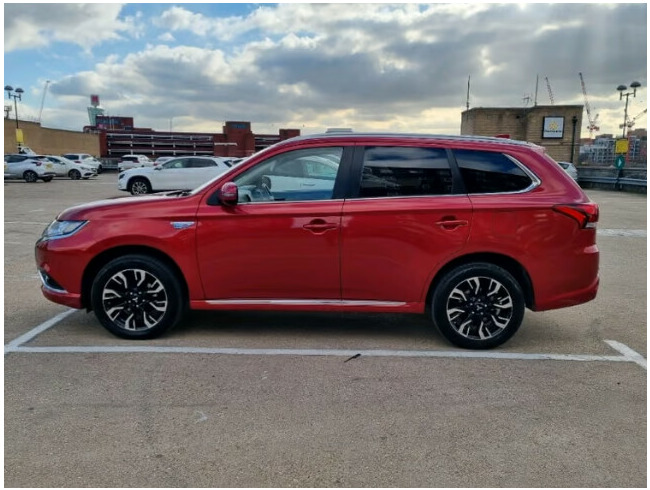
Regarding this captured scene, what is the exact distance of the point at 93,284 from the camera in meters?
4.54

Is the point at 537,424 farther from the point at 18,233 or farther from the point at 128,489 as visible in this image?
the point at 18,233

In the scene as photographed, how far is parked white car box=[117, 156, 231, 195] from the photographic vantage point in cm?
2070

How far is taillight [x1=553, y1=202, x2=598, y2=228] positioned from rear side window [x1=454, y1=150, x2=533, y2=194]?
0.33m

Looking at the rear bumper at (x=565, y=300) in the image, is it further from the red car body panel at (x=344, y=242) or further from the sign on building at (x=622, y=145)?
the sign on building at (x=622, y=145)

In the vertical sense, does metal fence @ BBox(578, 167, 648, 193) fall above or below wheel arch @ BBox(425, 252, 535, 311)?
above

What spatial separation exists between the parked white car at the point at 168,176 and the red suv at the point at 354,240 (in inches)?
654

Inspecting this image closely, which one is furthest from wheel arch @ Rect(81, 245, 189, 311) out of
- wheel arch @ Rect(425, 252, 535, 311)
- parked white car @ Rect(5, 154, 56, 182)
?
parked white car @ Rect(5, 154, 56, 182)

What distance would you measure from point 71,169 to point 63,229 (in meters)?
34.3

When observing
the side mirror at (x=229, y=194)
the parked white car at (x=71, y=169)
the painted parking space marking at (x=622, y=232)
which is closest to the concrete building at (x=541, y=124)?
the painted parking space marking at (x=622, y=232)

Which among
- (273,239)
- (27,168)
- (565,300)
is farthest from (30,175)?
(565,300)

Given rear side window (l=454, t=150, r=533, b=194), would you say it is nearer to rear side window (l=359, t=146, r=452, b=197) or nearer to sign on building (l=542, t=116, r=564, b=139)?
rear side window (l=359, t=146, r=452, b=197)

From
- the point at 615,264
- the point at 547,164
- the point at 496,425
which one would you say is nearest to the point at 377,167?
the point at 547,164

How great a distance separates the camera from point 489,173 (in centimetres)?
448

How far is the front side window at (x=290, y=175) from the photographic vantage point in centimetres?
453
